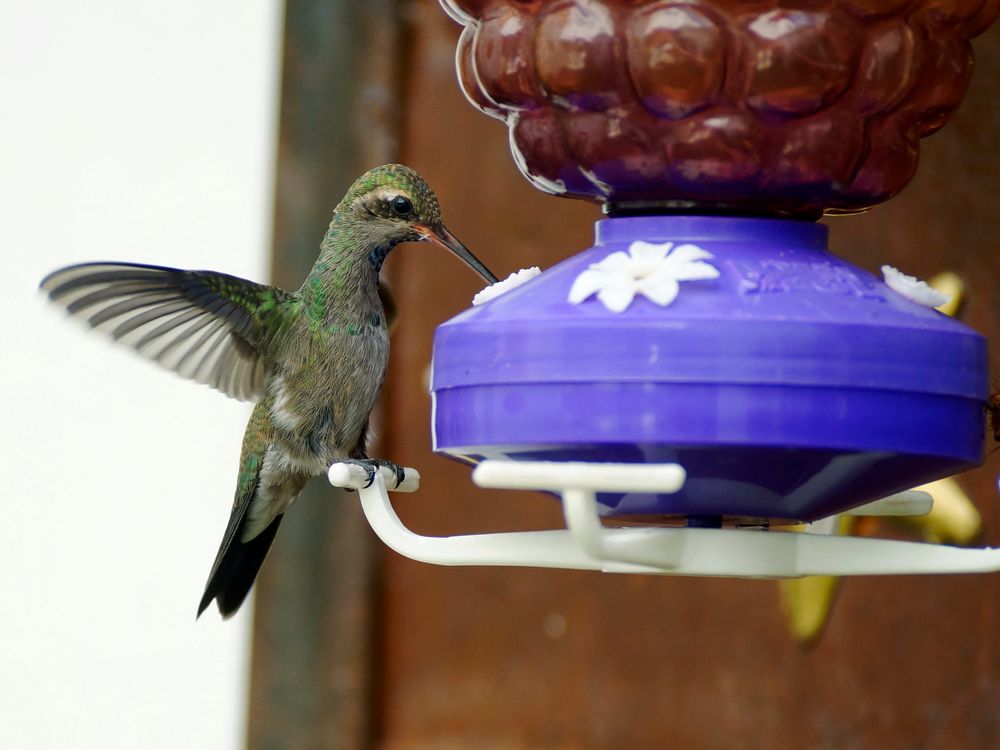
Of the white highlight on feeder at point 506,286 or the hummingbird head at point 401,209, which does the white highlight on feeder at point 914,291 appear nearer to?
the white highlight on feeder at point 506,286

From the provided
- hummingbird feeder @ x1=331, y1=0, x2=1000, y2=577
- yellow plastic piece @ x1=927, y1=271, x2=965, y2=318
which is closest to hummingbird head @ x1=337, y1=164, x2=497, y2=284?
hummingbird feeder @ x1=331, y1=0, x2=1000, y2=577

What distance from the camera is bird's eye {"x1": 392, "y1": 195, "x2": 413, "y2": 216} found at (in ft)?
6.81

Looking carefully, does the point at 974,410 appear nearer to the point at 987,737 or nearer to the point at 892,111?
the point at 892,111

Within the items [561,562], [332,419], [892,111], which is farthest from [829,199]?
[332,419]

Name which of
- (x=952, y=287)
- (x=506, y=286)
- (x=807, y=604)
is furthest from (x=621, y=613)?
(x=506, y=286)

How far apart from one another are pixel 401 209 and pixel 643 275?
67 centimetres

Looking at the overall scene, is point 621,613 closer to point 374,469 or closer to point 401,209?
point 401,209

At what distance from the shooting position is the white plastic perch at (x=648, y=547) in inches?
52.7

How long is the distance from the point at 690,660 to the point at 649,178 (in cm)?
152

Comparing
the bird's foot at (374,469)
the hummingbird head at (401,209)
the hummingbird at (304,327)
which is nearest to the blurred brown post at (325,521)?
the hummingbird at (304,327)

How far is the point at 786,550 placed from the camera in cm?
158

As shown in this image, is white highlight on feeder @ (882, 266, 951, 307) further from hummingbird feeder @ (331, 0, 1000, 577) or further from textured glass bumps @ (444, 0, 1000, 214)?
textured glass bumps @ (444, 0, 1000, 214)

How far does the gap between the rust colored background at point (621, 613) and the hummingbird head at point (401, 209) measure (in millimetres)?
974

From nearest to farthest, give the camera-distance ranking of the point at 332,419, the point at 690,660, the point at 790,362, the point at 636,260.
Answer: the point at 790,362
the point at 636,260
the point at 332,419
the point at 690,660
